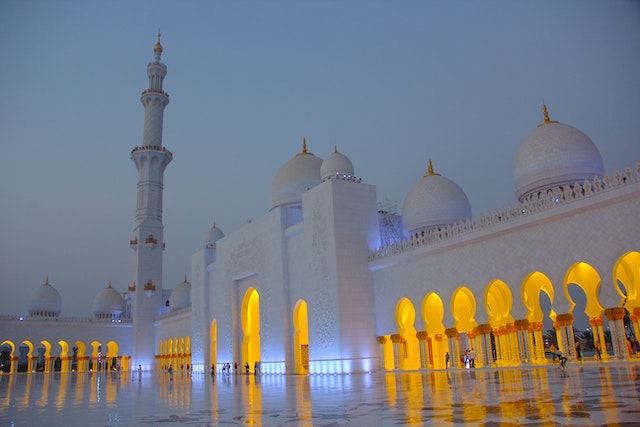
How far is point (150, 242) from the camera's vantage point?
2838 cm

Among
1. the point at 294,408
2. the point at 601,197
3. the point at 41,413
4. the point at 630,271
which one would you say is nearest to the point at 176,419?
the point at 294,408

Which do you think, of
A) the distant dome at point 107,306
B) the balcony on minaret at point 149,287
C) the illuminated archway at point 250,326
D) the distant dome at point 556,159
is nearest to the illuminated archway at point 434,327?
the distant dome at point 556,159

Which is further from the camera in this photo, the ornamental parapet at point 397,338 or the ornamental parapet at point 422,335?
the ornamental parapet at point 397,338

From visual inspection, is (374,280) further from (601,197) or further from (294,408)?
(294,408)

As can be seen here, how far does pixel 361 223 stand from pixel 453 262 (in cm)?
342

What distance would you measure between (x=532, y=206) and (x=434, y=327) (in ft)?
15.4

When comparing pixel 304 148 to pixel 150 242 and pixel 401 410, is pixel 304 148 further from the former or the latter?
pixel 401 410

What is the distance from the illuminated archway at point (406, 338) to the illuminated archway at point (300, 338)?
9.88 feet

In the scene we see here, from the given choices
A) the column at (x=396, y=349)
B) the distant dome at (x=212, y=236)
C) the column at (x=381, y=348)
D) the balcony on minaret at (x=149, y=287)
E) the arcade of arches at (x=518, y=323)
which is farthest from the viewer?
the balcony on minaret at (x=149, y=287)

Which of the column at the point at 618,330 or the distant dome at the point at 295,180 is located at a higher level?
the distant dome at the point at 295,180

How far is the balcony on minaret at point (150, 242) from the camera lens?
28.3 meters

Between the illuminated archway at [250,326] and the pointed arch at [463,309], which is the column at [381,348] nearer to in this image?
the pointed arch at [463,309]

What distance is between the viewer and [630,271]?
11.6m

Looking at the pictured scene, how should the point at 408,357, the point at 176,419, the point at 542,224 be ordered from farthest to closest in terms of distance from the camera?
the point at 408,357 < the point at 542,224 < the point at 176,419
